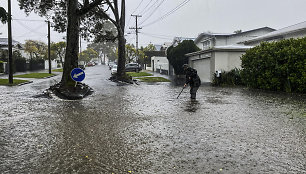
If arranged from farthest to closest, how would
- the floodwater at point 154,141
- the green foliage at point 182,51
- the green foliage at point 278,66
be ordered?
the green foliage at point 182,51 < the green foliage at point 278,66 < the floodwater at point 154,141

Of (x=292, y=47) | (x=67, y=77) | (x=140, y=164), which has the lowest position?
(x=140, y=164)

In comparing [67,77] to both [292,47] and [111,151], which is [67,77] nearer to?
[111,151]

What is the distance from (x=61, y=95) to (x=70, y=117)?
5320mm

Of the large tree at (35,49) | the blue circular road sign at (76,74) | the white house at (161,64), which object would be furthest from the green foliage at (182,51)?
the large tree at (35,49)

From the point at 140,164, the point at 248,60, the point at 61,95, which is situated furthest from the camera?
the point at 248,60

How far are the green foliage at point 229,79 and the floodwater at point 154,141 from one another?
1105 centimetres

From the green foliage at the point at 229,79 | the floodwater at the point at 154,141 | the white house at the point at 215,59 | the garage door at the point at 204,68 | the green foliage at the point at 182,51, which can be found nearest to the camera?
the floodwater at the point at 154,141

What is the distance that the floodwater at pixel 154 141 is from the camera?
404 cm

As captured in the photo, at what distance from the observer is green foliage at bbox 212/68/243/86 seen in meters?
20.1

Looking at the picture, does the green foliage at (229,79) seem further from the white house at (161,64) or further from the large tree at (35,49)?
the large tree at (35,49)

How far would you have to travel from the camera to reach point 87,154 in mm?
4562

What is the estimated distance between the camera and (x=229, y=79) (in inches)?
809

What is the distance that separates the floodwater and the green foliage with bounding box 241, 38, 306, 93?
488 cm

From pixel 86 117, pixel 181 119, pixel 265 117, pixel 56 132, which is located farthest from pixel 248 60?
pixel 56 132
